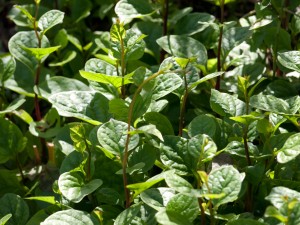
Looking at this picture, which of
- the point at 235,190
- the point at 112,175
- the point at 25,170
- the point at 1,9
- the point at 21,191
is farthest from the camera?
the point at 1,9

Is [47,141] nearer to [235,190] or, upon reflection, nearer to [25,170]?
[25,170]

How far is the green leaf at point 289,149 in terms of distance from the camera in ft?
3.96

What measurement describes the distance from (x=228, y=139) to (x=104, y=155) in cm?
28

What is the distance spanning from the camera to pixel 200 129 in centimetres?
133

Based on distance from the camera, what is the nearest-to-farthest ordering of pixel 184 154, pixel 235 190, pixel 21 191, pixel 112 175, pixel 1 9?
1. pixel 235 190
2. pixel 184 154
3. pixel 112 175
4. pixel 21 191
5. pixel 1 9

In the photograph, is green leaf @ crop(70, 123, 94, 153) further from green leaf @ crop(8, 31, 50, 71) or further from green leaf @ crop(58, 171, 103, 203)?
green leaf @ crop(8, 31, 50, 71)

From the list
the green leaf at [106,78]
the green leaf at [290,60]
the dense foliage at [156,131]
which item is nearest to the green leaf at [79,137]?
the dense foliage at [156,131]

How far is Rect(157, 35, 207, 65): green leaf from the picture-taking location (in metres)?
1.59

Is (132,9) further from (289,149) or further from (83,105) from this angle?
(289,149)

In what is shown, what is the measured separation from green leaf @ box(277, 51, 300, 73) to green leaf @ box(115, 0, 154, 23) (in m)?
0.41

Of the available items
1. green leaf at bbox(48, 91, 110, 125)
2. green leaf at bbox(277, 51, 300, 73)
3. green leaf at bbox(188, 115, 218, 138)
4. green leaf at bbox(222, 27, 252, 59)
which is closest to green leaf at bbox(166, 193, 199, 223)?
green leaf at bbox(188, 115, 218, 138)

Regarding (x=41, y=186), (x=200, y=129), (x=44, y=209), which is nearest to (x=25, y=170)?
(x=41, y=186)

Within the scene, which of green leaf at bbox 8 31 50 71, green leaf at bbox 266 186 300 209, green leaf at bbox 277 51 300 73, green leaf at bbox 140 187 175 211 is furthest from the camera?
green leaf at bbox 8 31 50 71

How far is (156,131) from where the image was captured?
113 centimetres
